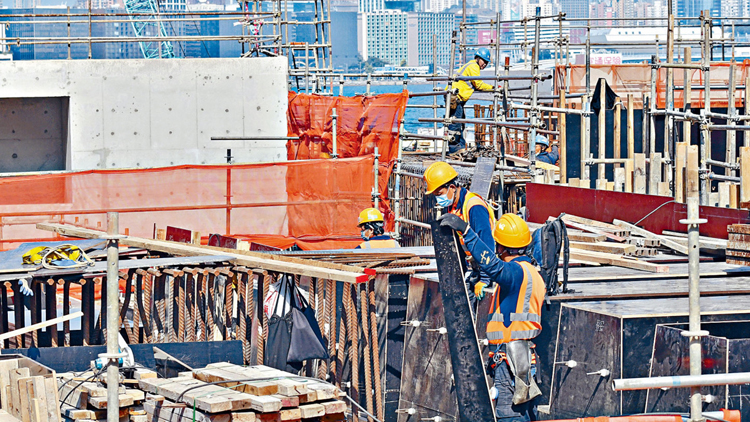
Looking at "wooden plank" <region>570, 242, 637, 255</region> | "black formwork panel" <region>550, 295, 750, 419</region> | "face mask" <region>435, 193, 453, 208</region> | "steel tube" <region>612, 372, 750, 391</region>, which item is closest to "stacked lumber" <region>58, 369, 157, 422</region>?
"face mask" <region>435, 193, 453, 208</region>

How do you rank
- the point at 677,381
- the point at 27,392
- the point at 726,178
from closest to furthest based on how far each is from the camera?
the point at 677,381 < the point at 27,392 < the point at 726,178

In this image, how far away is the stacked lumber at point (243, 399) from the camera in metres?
7.54

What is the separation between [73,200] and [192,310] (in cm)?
Result: 743

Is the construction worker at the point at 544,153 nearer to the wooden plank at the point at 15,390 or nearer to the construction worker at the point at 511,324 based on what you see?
the construction worker at the point at 511,324

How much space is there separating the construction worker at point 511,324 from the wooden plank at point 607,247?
3726 millimetres

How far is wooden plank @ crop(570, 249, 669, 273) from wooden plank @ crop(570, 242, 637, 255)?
18 cm

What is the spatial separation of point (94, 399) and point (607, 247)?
20.2 feet

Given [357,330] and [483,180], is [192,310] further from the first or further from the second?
[483,180]

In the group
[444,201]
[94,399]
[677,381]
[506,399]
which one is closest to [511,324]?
[506,399]

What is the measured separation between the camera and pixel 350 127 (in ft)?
64.1

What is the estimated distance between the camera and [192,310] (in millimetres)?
10531

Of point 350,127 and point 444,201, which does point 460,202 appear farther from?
point 350,127

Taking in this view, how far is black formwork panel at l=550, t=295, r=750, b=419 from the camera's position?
8.03 meters

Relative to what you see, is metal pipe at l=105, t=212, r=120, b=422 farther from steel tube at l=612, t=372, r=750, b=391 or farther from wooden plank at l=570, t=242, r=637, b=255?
wooden plank at l=570, t=242, r=637, b=255
